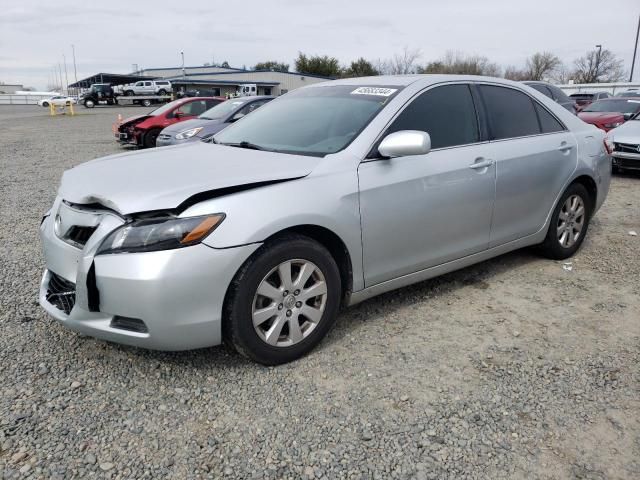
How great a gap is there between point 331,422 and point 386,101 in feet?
6.82

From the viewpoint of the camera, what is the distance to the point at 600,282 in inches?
170

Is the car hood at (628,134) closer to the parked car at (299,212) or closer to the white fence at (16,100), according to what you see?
the parked car at (299,212)

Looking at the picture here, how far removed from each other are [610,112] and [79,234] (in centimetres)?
1302

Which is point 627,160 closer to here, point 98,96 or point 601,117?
point 601,117

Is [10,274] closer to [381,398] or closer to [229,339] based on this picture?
[229,339]

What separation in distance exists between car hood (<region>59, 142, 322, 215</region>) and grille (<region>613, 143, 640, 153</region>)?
8043 millimetres

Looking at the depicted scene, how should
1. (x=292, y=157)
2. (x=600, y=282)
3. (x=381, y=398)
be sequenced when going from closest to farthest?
(x=381, y=398), (x=292, y=157), (x=600, y=282)

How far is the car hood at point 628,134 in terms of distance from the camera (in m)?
9.04

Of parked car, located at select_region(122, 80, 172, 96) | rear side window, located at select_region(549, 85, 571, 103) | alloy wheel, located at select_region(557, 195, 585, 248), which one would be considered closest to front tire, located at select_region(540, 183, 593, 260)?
alloy wheel, located at select_region(557, 195, 585, 248)

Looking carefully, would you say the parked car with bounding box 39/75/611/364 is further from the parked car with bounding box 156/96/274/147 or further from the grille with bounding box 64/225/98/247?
the parked car with bounding box 156/96/274/147

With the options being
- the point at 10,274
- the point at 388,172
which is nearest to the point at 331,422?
the point at 388,172

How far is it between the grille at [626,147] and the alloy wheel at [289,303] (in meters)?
8.22

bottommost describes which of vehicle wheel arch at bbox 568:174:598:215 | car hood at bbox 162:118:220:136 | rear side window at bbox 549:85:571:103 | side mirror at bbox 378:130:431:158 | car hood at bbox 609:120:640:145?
vehicle wheel arch at bbox 568:174:598:215

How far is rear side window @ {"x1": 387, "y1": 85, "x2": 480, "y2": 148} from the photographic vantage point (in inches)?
139
